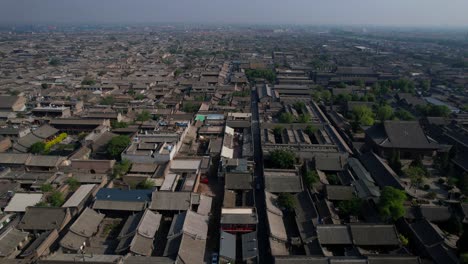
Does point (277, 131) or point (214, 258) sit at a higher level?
point (277, 131)

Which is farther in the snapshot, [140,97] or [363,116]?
[140,97]

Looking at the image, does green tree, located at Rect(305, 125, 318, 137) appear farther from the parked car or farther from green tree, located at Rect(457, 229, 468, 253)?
the parked car

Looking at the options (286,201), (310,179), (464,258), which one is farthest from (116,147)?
(464,258)

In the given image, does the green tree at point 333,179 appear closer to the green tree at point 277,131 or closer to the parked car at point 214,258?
the green tree at point 277,131

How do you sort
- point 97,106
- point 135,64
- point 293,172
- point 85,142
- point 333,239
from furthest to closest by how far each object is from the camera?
point 135,64 < point 97,106 < point 85,142 < point 293,172 < point 333,239

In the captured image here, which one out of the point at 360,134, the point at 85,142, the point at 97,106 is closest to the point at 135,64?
the point at 97,106

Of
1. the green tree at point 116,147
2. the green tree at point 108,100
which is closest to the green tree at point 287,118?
the green tree at point 116,147

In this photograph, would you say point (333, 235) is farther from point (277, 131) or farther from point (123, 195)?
point (277, 131)

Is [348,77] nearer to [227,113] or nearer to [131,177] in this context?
[227,113]
